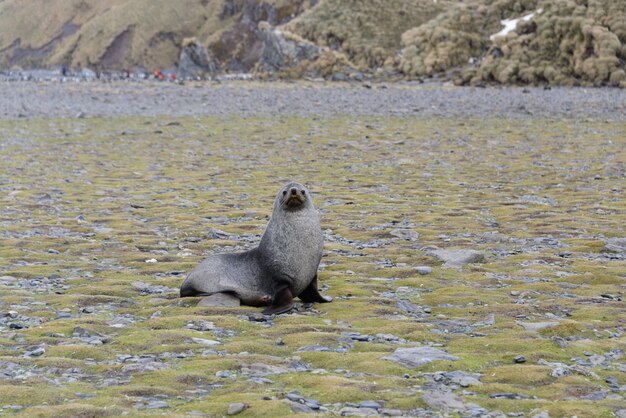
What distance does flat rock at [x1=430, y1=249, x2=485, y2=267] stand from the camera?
12.2 metres

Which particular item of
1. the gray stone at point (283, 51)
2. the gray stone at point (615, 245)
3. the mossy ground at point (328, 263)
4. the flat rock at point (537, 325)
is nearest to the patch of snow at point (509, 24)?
the gray stone at point (283, 51)

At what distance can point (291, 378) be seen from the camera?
7.35m

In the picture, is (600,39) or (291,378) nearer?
(291,378)

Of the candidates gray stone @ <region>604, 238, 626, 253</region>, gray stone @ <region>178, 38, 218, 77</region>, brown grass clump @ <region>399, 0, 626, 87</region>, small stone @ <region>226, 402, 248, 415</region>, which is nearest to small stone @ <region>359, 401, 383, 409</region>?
small stone @ <region>226, 402, 248, 415</region>

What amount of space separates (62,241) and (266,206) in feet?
15.0

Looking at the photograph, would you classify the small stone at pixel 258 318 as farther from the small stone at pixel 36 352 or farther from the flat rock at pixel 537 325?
the flat rock at pixel 537 325

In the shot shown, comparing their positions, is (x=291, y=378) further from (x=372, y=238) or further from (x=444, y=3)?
(x=444, y=3)

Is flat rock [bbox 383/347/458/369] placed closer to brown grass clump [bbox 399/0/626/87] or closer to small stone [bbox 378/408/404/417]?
small stone [bbox 378/408/404/417]

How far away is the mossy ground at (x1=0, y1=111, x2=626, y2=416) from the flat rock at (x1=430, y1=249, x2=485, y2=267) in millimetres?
169

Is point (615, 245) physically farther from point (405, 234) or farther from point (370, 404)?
point (370, 404)

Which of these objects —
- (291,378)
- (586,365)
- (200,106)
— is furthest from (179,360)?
(200,106)

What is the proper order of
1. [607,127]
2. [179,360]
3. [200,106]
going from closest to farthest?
[179,360] → [607,127] → [200,106]

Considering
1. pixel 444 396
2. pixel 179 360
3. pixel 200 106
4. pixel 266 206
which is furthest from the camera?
pixel 200 106

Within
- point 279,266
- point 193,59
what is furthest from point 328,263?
point 193,59
